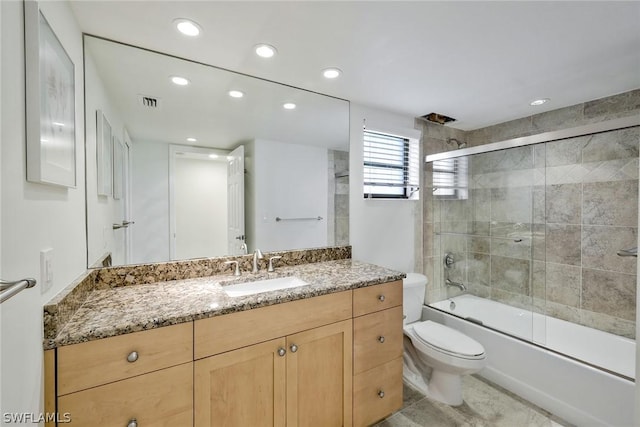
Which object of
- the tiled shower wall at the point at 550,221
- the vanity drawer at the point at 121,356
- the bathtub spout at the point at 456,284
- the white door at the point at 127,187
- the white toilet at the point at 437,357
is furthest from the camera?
the bathtub spout at the point at 456,284

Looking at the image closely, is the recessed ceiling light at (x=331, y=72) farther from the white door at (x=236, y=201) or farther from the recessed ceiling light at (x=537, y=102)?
the recessed ceiling light at (x=537, y=102)

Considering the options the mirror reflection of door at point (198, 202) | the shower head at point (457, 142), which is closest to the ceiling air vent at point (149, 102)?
the mirror reflection of door at point (198, 202)

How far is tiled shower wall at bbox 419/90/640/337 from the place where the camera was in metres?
2.10

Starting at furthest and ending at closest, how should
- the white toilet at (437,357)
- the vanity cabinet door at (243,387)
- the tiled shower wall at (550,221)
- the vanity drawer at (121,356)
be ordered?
the tiled shower wall at (550,221), the white toilet at (437,357), the vanity cabinet door at (243,387), the vanity drawer at (121,356)

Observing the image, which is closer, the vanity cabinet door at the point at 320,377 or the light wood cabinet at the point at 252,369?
the light wood cabinet at the point at 252,369

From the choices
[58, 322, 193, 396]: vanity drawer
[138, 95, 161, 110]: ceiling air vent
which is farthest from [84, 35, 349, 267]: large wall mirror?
[58, 322, 193, 396]: vanity drawer

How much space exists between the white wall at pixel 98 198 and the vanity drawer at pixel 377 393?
1522 mm

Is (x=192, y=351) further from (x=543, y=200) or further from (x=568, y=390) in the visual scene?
(x=543, y=200)

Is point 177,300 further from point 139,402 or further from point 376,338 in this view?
point 376,338

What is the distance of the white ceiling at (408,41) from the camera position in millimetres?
1199

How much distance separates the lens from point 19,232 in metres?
0.73

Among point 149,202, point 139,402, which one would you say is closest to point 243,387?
point 139,402

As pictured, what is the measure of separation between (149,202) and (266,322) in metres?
0.99

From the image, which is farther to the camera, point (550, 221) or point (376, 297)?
point (550, 221)
